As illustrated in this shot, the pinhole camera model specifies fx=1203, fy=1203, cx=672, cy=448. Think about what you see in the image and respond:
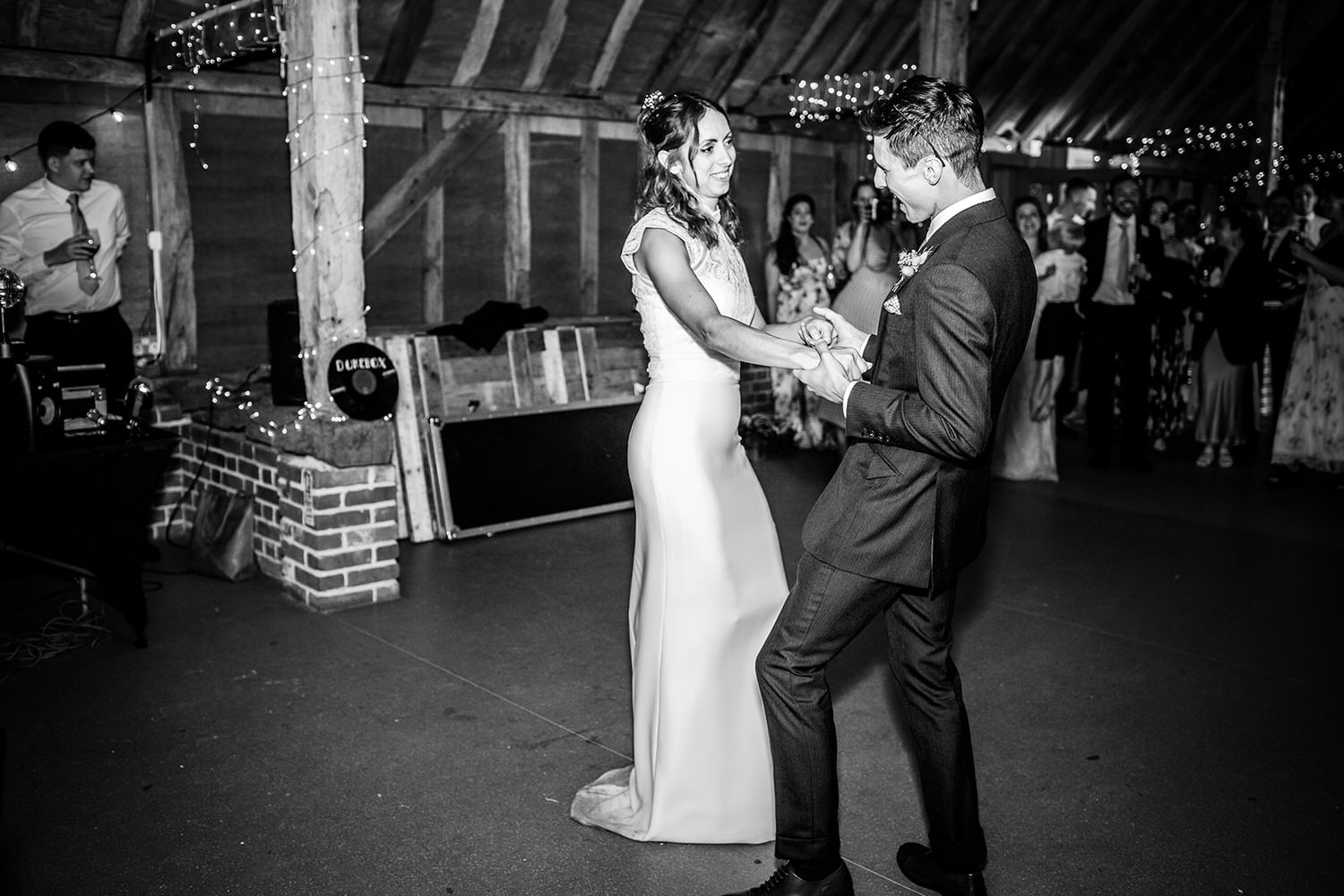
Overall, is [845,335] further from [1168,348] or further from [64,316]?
[1168,348]

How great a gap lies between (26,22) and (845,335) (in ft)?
17.7

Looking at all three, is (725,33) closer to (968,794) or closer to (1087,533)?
(1087,533)

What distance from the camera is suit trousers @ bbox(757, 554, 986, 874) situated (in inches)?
96.3

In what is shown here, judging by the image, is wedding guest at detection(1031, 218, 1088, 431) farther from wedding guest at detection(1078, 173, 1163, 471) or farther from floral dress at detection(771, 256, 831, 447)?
floral dress at detection(771, 256, 831, 447)

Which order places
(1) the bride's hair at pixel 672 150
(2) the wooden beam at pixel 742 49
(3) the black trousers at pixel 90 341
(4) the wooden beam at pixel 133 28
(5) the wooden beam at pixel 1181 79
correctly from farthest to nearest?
1. (5) the wooden beam at pixel 1181 79
2. (2) the wooden beam at pixel 742 49
3. (4) the wooden beam at pixel 133 28
4. (3) the black trousers at pixel 90 341
5. (1) the bride's hair at pixel 672 150

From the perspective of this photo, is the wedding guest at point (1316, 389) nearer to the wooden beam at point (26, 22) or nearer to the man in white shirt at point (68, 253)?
the man in white shirt at point (68, 253)

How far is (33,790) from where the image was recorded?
3.31m

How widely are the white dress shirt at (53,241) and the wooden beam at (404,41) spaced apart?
2328 mm

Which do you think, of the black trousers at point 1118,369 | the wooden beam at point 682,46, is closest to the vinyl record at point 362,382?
the wooden beam at point 682,46

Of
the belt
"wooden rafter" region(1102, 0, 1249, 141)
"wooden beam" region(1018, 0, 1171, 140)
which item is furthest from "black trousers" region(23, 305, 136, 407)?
"wooden rafter" region(1102, 0, 1249, 141)

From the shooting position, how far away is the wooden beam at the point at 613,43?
831 cm

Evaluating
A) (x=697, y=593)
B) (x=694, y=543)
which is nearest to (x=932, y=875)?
(x=697, y=593)

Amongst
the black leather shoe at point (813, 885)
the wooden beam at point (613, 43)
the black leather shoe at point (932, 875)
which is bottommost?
the black leather shoe at point (932, 875)

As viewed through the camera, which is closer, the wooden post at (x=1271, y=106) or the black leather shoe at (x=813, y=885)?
the black leather shoe at (x=813, y=885)
